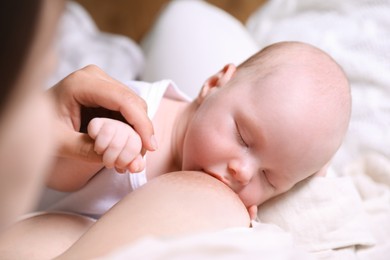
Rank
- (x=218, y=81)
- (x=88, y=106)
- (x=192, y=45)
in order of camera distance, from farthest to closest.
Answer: (x=192, y=45) < (x=218, y=81) < (x=88, y=106)

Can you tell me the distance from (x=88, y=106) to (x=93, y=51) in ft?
2.09

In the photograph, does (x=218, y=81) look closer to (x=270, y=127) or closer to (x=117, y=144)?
(x=270, y=127)

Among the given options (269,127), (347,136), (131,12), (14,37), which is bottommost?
(131,12)

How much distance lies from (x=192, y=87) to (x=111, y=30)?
2.47 feet

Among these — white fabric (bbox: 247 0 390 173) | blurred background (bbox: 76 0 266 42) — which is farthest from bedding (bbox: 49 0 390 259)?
blurred background (bbox: 76 0 266 42)

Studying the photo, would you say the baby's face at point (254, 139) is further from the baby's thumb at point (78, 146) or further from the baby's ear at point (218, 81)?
the baby's thumb at point (78, 146)

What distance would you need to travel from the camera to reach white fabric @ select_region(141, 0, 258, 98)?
1.23 m

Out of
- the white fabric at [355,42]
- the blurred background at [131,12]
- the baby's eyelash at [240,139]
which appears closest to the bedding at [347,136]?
the white fabric at [355,42]

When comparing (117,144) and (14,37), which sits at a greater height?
(14,37)

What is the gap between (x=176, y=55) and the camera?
1265mm

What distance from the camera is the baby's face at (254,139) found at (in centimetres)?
89

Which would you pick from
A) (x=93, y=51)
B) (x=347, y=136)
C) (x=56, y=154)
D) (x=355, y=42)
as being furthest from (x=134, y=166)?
(x=93, y=51)

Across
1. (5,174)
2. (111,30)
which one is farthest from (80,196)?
(111,30)

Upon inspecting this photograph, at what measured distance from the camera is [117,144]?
0.75 m
